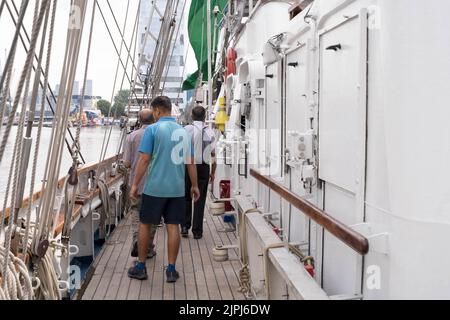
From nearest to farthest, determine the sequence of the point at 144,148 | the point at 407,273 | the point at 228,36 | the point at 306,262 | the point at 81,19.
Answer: the point at 407,273, the point at 81,19, the point at 306,262, the point at 144,148, the point at 228,36

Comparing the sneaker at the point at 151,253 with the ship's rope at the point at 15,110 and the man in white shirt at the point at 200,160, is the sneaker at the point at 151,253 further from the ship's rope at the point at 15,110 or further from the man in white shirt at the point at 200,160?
the ship's rope at the point at 15,110

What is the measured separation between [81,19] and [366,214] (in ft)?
5.13

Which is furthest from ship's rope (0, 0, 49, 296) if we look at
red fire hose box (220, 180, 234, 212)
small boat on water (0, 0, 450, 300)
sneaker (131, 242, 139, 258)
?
red fire hose box (220, 180, 234, 212)

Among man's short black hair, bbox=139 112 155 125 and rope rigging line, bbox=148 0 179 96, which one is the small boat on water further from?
rope rigging line, bbox=148 0 179 96

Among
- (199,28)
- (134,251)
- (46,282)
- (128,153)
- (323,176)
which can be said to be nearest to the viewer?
(46,282)

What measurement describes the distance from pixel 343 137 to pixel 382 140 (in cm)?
42

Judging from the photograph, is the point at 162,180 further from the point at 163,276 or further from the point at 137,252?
the point at 137,252

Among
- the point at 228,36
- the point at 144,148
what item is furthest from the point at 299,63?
the point at 228,36

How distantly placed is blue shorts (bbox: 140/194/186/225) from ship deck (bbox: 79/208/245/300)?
48cm

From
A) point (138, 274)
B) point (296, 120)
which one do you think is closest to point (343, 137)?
point (296, 120)

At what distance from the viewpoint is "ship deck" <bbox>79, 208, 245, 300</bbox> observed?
11.3 feet

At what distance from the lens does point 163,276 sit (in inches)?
151
